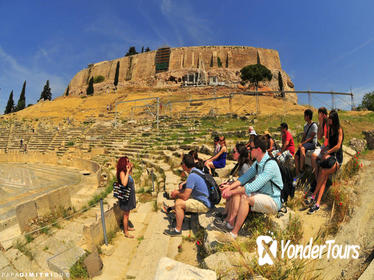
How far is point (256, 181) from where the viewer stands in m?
2.66

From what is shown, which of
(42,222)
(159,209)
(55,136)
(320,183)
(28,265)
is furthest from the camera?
(55,136)

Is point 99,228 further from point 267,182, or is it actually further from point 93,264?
point 267,182

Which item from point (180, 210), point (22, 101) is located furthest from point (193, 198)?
point (22, 101)

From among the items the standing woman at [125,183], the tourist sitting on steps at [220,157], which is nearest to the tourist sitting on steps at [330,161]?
the tourist sitting on steps at [220,157]

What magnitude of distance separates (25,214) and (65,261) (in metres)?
1.96

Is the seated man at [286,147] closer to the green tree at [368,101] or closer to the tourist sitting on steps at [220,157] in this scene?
the tourist sitting on steps at [220,157]

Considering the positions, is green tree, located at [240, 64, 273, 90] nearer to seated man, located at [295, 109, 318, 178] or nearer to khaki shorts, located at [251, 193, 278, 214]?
seated man, located at [295, 109, 318, 178]

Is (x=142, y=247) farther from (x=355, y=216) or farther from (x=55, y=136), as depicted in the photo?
(x=55, y=136)

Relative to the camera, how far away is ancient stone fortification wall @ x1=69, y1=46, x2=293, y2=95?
1925 inches

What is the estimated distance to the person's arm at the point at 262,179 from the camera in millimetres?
2633

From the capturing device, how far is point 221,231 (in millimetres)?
2881

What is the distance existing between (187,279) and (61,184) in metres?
8.84

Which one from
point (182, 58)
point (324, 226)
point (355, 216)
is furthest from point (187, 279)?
point (182, 58)

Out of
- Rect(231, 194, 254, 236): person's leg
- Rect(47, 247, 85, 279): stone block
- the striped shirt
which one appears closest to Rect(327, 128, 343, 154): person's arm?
the striped shirt
